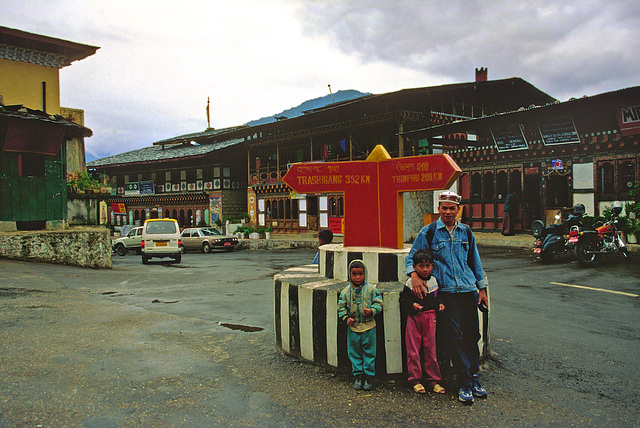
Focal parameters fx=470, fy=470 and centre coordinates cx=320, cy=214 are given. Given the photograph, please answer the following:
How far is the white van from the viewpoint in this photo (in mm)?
18016

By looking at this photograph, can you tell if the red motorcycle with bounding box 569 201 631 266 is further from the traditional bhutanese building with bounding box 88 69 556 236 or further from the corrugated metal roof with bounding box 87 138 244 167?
the corrugated metal roof with bounding box 87 138 244 167

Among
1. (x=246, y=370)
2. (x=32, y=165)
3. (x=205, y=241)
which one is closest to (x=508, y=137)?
(x=205, y=241)

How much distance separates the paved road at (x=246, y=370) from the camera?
3.54 metres

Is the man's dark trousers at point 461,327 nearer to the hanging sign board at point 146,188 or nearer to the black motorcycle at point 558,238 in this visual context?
the black motorcycle at point 558,238

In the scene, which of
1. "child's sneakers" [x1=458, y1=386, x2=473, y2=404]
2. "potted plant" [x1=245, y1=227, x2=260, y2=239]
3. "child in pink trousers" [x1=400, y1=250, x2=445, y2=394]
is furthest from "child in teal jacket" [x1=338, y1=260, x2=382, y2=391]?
"potted plant" [x1=245, y1=227, x2=260, y2=239]

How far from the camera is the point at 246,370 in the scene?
180 inches

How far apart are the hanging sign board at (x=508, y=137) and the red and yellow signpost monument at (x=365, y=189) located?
16.7 m

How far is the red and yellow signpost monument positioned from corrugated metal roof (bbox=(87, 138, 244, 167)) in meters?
29.7

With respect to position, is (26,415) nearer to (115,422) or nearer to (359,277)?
(115,422)

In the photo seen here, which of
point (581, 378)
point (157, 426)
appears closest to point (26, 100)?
point (157, 426)

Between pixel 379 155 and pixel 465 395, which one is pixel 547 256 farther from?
pixel 465 395

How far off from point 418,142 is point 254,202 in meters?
14.4

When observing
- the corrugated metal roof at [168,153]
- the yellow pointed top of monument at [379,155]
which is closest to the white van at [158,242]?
the yellow pointed top of monument at [379,155]

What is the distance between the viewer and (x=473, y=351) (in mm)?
3971
